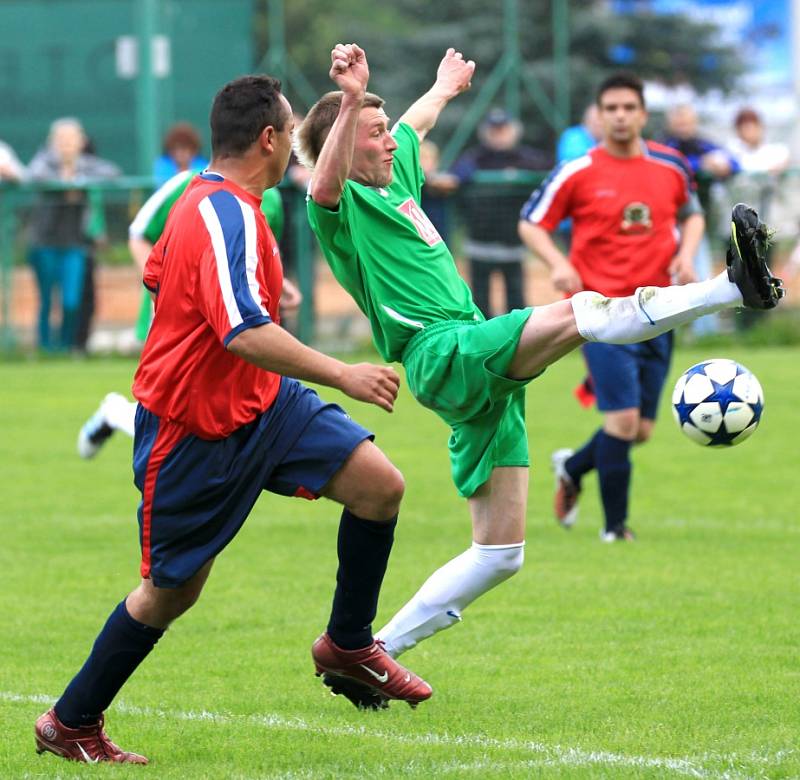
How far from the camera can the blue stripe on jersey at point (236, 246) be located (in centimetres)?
457

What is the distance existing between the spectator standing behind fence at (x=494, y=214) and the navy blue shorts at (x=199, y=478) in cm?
1161

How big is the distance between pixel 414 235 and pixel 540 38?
80.2 ft

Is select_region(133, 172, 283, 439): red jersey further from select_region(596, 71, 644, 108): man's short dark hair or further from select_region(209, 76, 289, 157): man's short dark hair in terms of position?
select_region(596, 71, 644, 108): man's short dark hair

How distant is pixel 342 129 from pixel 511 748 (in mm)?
1896

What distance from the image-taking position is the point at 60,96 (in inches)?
899

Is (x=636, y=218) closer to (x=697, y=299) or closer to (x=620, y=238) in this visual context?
(x=620, y=238)

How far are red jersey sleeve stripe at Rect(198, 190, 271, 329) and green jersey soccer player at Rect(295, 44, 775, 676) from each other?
0.57m

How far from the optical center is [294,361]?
4551 millimetres

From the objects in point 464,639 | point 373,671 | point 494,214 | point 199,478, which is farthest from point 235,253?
point 494,214

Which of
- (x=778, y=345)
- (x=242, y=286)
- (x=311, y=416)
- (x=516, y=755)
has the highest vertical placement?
(x=242, y=286)

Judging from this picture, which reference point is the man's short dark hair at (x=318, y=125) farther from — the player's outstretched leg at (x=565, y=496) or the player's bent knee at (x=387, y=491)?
the player's outstretched leg at (x=565, y=496)

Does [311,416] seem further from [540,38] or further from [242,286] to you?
[540,38]

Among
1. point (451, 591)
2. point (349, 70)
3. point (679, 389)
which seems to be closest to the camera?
point (349, 70)

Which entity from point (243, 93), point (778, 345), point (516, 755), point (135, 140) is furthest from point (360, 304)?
point (135, 140)
